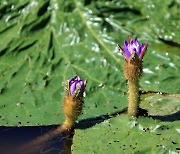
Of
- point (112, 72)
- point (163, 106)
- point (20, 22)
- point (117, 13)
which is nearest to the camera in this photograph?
point (163, 106)

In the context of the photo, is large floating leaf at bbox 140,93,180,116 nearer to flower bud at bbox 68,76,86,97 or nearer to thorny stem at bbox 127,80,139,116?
thorny stem at bbox 127,80,139,116

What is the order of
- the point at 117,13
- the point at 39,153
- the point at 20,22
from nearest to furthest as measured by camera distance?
1. the point at 39,153
2. the point at 20,22
3. the point at 117,13

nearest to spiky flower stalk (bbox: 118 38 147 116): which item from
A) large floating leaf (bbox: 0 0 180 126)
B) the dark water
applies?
large floating leaf (bbox: 0 0 180 126)

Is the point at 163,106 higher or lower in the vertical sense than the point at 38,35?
lower

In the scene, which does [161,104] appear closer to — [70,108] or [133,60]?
[133,60]

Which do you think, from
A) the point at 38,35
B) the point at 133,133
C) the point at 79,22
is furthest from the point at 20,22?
the point at 133,133

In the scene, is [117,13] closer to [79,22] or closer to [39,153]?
[79,22]

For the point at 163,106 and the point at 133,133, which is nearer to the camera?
the point at 133,133
